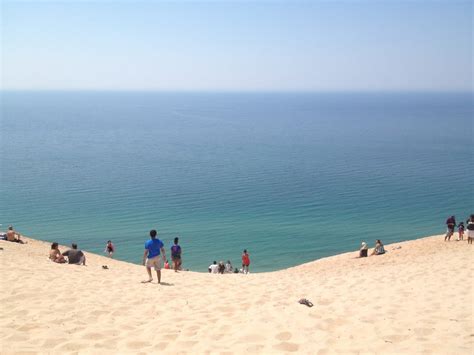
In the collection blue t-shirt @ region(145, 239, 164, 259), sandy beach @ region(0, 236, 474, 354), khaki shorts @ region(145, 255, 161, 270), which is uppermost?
blue t-shirt @ region(145, 239, 164, 259)

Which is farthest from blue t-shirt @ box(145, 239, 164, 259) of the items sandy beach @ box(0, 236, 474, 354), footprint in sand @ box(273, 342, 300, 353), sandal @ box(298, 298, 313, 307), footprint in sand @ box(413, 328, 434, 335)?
footprint in sand @ box(413, 328, 434, 335)

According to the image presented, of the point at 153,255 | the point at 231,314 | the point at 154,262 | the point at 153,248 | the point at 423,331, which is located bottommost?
the point at 231,314

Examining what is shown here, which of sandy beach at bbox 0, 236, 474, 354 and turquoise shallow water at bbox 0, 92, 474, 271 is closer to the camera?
sandy beach at bbox 0, 236, 474, 354

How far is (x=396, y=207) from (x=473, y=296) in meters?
36.0

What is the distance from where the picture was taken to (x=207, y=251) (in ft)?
106

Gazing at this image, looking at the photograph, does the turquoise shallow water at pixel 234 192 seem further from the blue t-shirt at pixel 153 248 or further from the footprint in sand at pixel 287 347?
the footprint in sand at pixel 287 347

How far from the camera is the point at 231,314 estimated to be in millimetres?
8820

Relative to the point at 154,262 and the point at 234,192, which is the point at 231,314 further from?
the point at 234,192

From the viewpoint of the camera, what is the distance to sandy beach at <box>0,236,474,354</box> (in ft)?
23.0

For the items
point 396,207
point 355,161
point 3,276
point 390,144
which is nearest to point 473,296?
point 3,276

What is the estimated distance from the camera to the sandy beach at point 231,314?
700 cm

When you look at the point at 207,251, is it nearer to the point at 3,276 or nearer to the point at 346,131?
the point at 3,276

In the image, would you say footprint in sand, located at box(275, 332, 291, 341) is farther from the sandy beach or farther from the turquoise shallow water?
the turquoise shallow water

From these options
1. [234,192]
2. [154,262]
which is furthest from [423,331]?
[234,192]
